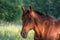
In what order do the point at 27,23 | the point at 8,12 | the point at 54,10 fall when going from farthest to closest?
the point at 54,10 < the point at 8,12 < the point at 27,23

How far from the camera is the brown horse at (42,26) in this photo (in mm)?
7777

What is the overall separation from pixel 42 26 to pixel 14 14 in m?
15.2

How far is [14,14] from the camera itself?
23.1 metres

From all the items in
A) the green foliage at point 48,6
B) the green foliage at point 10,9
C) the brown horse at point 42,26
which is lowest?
the green foliage at point 48,6

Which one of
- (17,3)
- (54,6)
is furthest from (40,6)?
(17,3)

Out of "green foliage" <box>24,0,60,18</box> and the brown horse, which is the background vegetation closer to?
"green foliage" <box>24,0,60,18</box>

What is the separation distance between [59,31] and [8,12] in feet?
48.0

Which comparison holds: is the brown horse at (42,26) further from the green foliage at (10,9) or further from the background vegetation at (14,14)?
the green foliage at (10,9)

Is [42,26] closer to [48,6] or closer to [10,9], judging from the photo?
[10,9]

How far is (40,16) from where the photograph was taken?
807 cm

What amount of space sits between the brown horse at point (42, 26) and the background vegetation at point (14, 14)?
397cm

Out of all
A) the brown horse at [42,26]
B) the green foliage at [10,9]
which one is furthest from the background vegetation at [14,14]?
the brown horse at [42,26]

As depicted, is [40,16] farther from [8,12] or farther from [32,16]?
[8,12]

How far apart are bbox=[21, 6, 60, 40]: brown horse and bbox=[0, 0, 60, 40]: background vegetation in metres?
3.97
